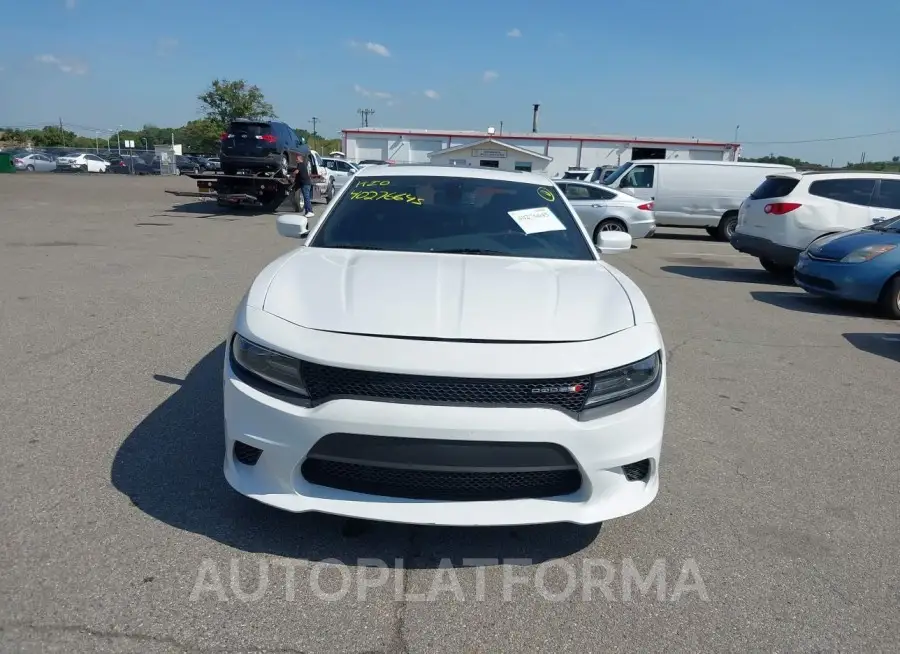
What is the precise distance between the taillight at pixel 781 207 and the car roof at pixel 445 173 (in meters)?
6.89

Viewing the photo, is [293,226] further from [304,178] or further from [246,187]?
[246,187]

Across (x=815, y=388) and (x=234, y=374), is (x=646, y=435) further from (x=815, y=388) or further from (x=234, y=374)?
(x=815, y=388)

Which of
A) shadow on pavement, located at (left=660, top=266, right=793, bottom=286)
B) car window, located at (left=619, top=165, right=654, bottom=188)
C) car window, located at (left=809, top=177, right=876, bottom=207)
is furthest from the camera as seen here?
car window, located at (left=619, top=165, right=654, bottom=188)

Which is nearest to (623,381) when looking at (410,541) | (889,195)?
(410,541)

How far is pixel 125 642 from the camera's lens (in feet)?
7.24

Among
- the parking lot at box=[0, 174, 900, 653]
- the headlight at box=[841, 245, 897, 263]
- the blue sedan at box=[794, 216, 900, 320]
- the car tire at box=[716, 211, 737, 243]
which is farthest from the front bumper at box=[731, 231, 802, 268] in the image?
the car tire at box=[716, 211, 737, 243]

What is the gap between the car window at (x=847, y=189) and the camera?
34.3 feet

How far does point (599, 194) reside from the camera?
14.1 meters

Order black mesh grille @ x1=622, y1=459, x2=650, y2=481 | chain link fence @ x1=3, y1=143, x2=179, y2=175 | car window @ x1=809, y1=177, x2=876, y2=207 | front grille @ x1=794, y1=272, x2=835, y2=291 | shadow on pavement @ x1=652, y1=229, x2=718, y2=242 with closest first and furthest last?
black mesh grille @ x1=622, y1=459, x2=650, y2=481 < front grille @ x1=794, y1=272, x2=835, y2=291 < car window @ x1=809, y1=177, x2=876, y2=207 < shadow on pavement @ x1=652, y1=229, x2=718, y2=242 < chain link fence @ x1=3, y1=143, x2=179, y2=175

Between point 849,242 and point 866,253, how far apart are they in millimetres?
298

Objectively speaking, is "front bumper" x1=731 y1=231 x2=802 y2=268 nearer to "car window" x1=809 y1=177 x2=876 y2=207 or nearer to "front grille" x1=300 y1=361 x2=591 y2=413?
"car window" x1=809 y1=177 x2=876 y2=207

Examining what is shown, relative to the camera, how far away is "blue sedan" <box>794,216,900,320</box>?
812cm

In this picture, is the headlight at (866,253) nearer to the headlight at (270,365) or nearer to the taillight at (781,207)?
the taillight at (781,207)

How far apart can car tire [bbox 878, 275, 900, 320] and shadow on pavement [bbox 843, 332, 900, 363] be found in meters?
0.89
